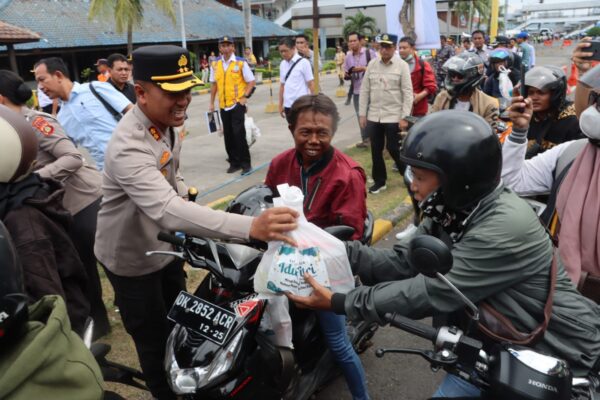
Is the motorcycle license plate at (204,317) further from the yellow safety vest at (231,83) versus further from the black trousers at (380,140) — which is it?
the yellow safety vest at (231,83)

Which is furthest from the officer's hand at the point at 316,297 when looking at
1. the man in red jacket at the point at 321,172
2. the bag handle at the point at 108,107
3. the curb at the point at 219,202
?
the curb at the point at 219,202

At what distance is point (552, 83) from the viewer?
3535mm

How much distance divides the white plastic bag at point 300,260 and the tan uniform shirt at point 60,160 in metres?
1.78

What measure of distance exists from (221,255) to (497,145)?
3.84 feet

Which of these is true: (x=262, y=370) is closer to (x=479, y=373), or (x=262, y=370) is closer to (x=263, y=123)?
(x=479, y=373)

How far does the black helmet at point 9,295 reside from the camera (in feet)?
3.84

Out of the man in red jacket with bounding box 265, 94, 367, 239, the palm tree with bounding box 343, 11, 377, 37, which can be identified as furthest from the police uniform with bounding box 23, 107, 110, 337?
the palm tree with bounding box 343, 11, 377, 37

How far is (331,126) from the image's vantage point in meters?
2.79

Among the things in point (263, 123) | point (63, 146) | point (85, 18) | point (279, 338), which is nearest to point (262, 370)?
point (279, 338)

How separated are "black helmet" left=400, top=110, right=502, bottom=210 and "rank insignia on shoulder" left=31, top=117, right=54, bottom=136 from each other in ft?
7.79

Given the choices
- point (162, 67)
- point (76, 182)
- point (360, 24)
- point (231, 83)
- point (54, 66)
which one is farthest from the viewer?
point (360, 24)

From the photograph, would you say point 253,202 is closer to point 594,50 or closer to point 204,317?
point 204,317

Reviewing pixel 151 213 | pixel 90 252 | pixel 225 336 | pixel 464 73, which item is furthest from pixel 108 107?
pixel 464 73

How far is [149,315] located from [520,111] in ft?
7.34
